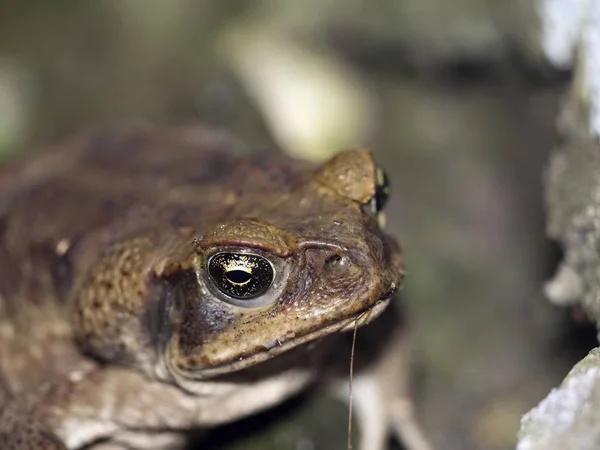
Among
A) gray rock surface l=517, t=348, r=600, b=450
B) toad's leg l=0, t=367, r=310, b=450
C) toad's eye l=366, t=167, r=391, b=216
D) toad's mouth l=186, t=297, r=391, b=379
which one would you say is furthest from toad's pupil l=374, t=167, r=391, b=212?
gray rock surface l=517, t=348, r=600, b=450

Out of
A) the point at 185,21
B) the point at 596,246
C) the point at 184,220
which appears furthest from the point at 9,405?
the point at 185,21

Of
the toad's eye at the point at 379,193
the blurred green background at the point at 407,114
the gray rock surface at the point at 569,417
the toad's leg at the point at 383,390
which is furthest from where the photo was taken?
the blurred green background at the point at 407,114

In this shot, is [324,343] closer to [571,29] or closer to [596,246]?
[596,246]

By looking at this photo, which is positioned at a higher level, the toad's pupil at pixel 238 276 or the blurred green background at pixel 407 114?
the blurred green background at pixel 407 114

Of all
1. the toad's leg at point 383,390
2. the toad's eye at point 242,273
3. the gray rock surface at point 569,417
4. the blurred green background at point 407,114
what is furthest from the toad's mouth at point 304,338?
the blurred green background at point 407,114

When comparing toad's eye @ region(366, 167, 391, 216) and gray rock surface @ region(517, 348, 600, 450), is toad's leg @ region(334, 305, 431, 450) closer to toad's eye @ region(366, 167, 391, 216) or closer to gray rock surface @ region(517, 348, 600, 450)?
toad's eye @ region(366, 167, 391, 216)

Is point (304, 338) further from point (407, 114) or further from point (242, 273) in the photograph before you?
point (407, 114)

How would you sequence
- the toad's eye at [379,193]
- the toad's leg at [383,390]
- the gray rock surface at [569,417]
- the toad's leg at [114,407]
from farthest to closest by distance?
the toad's leg at [383,390] < the toad's leg at [114,407] < the toad's eye at [379,193] < the gray rock surface at [569,417]

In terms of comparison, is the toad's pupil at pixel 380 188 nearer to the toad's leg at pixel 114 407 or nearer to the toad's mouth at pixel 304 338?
the toad's mouth at pixel 304 338
